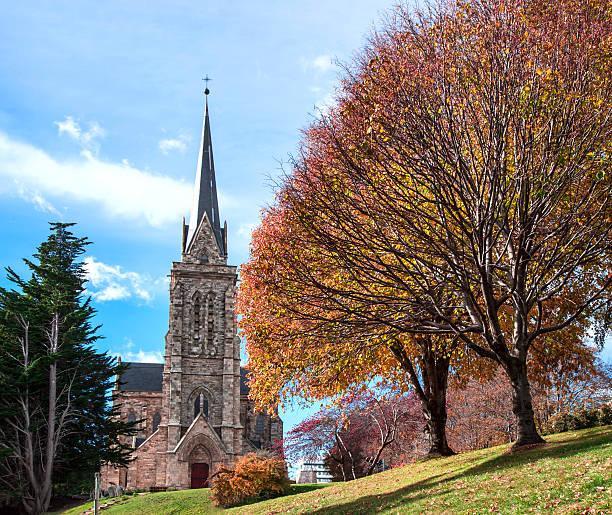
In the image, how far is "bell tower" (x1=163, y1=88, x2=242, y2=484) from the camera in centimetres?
4659

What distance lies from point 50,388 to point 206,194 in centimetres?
2601

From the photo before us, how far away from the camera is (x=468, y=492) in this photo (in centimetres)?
1309

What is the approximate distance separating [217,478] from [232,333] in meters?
23.2

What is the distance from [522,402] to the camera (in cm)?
1555

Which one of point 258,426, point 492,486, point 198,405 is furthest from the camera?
point 258,426

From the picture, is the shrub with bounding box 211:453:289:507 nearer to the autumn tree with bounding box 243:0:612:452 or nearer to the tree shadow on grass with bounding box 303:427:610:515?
the tree shadow on grass with bounding box 303:427:610:515

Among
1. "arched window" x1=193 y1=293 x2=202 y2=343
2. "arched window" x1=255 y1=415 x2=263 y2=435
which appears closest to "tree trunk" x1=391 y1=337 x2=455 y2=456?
"arched window" x1=193 y1=293 x2=202 y2=343

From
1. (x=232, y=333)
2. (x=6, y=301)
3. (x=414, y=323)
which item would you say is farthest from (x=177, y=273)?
(x=414, y=323)

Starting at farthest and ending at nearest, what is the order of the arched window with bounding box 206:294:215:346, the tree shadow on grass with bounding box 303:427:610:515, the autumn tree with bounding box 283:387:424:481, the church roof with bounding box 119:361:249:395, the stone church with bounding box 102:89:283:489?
the church roof with bounding box 119:361:249:395 → the arched window with bounding box 206:294:215:346 → the stone church with bounding box 102:89:283:489 → the autumn tree with bounding box 283:387:424:481 → the tree shadow on grass with bounding box 303:427:610:515

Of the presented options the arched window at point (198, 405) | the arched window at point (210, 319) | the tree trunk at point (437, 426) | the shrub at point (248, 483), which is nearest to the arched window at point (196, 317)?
the arched window at point (210, 319)

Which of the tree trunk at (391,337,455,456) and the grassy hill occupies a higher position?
the tree trunk at (391,337,455,456)

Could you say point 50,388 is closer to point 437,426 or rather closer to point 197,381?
point 197,381

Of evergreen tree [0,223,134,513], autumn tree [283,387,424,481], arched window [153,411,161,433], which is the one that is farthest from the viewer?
arched window [153,411,161,433]

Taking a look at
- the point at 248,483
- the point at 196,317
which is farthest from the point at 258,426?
the point at 248,483
